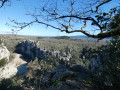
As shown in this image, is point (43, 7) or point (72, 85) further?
point (72, 85)

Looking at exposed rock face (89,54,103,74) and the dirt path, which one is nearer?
exposed rock face (89,54,103,74)

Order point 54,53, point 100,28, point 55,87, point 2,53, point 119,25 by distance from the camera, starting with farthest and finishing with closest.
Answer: point 54,53, point 2,53, point 55,87, point 100,28, point 119,25

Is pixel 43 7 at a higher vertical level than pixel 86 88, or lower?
higher

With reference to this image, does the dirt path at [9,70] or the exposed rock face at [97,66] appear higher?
the exposed rock face at [97,66]

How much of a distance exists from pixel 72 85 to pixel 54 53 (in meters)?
50.1

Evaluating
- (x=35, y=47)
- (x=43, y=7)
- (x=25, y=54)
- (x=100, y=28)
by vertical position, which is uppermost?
(x=43, y=7)

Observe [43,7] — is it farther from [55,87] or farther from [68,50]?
[68,50]

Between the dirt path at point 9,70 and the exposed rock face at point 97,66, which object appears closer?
the exposed rock face at point 97,66

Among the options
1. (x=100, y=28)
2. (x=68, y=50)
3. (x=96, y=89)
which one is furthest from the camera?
(x=68, y=50)

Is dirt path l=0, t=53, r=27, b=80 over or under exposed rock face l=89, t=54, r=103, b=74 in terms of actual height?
under

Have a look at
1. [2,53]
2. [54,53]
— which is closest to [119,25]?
[2,53]

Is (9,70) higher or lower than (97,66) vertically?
lower

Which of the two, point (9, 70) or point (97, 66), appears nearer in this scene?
point (97, 66)

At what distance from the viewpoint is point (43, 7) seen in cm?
348
